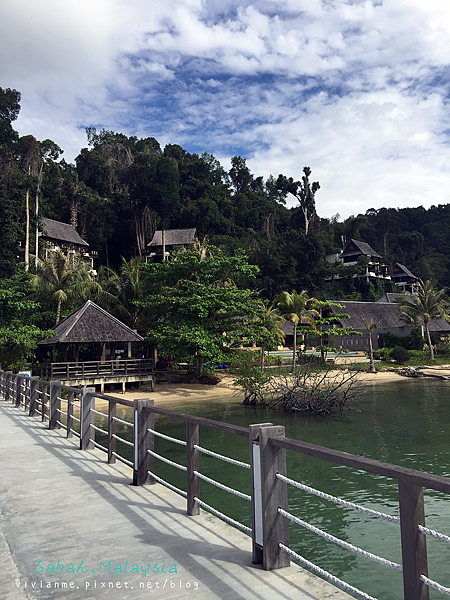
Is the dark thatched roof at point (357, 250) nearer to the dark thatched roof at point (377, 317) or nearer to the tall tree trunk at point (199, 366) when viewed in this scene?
the dark thatched roof at point (377, 317)

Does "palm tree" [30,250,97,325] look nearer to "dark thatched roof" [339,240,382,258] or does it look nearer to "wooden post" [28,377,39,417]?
"wooden post" [28,377,39,417]

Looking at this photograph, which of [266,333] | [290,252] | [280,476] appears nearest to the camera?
[280,476]

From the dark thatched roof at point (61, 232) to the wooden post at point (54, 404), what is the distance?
Result: 1835 inches

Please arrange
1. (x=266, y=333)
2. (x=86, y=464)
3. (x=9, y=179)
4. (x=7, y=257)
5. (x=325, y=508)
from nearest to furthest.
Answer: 1. (x=86, y=464)
2. (x=325, y=508)
3. (x=266, y=333)
4. (x=7, y=257)
5. (x=9, y=179)

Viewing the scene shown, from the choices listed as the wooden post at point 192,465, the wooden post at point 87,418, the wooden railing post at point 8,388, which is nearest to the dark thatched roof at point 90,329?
the wooden railing post at point 8,388

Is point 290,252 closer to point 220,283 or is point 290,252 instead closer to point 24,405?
point 220,283

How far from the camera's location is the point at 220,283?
3294cm

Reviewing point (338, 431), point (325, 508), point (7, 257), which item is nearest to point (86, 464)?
point (325, 508)

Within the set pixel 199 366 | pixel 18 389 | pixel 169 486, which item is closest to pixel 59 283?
pixel 199 366

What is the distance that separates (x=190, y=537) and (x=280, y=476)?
1.35m

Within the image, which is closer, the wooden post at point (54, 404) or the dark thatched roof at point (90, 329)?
the wooden post at point (54, 404)

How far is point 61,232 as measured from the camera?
2265 inches

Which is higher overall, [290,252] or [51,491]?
[290,252]

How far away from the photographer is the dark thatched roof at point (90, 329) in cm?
2514
